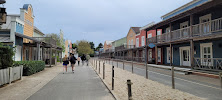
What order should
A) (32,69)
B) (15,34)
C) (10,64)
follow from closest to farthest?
(10,64) → (32,69) → (15,34)

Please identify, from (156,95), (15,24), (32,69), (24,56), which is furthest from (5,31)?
(156,95)

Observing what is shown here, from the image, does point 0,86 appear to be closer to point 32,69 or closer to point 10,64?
point 10,64

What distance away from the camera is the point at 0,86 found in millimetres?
7121

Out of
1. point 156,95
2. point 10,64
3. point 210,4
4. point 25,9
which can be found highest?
point 25,9

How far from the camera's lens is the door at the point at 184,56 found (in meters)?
17.5

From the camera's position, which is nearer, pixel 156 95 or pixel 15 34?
pixel 156 95

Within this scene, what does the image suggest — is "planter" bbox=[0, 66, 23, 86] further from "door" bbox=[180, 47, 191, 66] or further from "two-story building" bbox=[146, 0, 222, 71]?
"door" bbox=[180, 47, 191, 66]

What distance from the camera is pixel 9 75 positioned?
7.84 m

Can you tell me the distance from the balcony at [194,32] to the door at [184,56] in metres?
2.14

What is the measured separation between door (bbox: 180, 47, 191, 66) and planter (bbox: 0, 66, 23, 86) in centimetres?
1630

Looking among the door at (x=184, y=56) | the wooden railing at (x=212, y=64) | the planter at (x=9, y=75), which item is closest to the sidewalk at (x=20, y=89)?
the planter at (x=9, y=75)

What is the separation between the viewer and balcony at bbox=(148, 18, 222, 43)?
12.4m

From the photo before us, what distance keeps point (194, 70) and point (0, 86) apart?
43.0 ft

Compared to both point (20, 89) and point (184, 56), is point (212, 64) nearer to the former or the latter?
point (184, 56)
